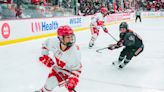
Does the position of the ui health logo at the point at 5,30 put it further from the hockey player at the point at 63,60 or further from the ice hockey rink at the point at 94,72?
the hockey player at the point at 63,60

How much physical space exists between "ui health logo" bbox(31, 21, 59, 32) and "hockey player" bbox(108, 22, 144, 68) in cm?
473

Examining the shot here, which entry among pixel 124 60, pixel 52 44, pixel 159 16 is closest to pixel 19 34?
pixel 124 60

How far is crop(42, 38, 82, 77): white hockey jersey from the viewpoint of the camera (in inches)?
136

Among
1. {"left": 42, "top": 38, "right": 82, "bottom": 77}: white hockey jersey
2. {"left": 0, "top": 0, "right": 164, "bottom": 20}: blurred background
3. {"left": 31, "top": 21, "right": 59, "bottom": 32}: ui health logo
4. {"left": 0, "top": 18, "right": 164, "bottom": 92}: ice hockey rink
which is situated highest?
{"left": 0, "top": 0, "right": 164, "bottom": 20}: blurred background

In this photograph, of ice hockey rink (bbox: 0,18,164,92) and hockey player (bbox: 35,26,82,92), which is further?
ice hockey rink (bbox: 0,18,164,92)

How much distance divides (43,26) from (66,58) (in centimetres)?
771

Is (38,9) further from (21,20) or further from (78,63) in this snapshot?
(78,63)

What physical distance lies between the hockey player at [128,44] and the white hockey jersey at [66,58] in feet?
7.65

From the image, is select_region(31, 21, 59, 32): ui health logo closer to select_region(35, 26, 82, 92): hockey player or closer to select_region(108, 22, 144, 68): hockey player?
select_region(108, 22, 144, 68): hockey player

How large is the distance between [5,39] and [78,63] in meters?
5.82

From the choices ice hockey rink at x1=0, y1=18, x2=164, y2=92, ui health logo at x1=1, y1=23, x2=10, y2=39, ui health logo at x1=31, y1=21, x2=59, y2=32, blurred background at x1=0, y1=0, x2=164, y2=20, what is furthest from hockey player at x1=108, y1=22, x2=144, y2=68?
ui health logo at x1=31, y1=21, x2=59, y2=32

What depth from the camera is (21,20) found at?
32.4 feet

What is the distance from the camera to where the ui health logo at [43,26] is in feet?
34.5

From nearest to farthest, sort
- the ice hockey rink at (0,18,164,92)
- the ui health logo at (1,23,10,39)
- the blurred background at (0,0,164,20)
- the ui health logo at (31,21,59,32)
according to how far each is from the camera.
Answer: the ice hockey rink at (0,18,164,92), the ui health logo at (1,23,10,39), the blurred background at (0,0,164,20), the ui health logo at (31,21,59,32)
